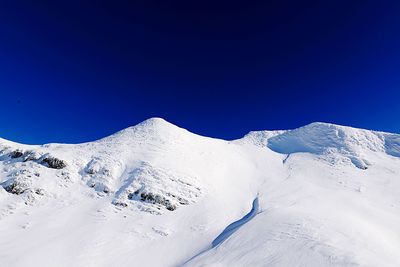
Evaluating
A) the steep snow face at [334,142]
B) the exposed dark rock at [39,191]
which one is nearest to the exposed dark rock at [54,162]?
the exposed dark rock at [39,191]

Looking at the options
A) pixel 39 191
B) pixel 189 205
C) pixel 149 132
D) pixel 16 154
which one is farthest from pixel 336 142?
pixel 16 154

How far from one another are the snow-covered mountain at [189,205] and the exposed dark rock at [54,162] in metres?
0.11

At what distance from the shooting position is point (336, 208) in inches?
1074

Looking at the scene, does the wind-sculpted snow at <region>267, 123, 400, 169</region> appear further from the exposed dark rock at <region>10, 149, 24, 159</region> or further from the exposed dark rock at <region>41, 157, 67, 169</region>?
the exposed dark rock at <region>10, 149, 24, 159</region>

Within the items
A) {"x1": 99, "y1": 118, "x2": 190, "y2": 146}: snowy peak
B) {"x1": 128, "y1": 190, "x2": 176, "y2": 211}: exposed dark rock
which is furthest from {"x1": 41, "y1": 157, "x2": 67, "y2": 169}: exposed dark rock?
{"x1": 99, "y1": 118, "x2": 190, "y2": 146}: snowy peak

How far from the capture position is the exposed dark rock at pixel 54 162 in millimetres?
32500

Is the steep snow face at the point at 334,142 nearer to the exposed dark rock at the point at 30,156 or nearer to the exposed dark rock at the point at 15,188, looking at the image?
the exposed dark rock at the point at 30,156

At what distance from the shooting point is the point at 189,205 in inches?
1186

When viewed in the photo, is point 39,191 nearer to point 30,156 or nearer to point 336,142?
point 30,156

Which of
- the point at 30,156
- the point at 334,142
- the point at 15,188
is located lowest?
the point at 15,188

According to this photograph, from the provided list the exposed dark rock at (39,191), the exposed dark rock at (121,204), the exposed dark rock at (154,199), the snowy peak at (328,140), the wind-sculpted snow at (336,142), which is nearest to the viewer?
the exposed dark rock at (39,191)

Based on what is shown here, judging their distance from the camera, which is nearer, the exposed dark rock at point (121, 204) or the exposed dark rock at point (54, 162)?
the exposed dark rock at point (121, 204)

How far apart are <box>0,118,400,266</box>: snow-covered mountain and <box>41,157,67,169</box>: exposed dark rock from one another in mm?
112

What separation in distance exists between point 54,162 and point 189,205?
1703 centimetres
